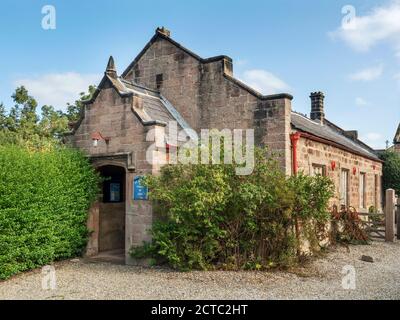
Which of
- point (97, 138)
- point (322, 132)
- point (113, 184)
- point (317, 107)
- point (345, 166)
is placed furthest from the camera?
point (317, 107)

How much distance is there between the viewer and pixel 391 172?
23.3 metres

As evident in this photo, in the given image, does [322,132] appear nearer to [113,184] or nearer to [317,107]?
[317,107]

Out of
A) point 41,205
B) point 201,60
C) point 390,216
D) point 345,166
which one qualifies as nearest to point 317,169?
point 390,216

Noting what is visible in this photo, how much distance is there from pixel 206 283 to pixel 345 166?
1026 centimetres

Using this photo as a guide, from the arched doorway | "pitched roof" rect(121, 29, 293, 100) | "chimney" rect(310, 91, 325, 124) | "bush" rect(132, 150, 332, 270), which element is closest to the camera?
"bush" rect(132, 150, 332, 270)

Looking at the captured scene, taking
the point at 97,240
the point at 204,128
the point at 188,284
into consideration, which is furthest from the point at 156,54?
the point at 188,284

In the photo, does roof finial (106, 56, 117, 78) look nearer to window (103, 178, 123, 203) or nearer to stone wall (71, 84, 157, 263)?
stone wall (71, 84, 157, 263)

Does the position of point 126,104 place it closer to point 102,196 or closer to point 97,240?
point 102,196

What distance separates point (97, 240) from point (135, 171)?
287cm

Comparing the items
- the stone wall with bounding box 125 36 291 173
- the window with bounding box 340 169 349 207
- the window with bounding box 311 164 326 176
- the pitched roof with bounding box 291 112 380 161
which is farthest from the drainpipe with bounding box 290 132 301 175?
the window with bounding box 340 169 349 207

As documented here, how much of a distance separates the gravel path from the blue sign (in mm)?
1792

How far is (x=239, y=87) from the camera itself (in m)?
12.2

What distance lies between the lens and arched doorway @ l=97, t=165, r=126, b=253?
40.3 ft
